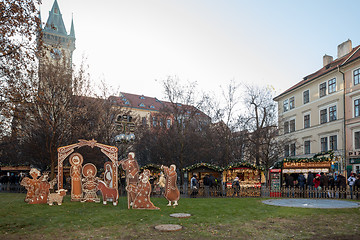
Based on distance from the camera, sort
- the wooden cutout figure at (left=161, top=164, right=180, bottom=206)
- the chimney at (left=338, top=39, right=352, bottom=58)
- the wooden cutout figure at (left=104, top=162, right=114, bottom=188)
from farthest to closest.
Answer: the chimney at (left=338, top=39, right=352, bottom=58)
the wooden cutout figure at (left=104, top=162, right=114, bottom=188)
the wooden cutout figure at (left=161, top=164, right=180, bottom=206)

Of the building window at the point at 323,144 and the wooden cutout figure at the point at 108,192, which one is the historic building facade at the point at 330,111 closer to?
the building window at the point at 323,144

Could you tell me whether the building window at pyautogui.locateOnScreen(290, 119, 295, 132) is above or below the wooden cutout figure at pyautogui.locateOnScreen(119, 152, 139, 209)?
above

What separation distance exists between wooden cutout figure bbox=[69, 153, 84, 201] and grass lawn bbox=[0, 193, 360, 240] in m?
4.69

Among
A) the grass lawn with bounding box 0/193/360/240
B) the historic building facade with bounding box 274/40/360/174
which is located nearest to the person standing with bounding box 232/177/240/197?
the grass lawn with bounding box 0/193/360/240

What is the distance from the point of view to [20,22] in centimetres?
1105

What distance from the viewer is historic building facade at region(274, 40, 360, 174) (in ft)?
112

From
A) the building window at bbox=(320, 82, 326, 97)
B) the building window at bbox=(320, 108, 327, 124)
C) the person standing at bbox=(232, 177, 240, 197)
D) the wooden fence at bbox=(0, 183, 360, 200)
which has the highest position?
the building window at bbox=(320, 82, 326, 97)

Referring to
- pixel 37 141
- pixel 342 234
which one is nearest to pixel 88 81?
pixel 37 141

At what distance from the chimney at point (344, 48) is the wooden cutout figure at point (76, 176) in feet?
121

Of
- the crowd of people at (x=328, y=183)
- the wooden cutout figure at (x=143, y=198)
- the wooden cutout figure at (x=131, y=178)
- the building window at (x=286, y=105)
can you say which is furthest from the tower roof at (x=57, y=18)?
the wooden cutout figure at (x=143, y=198)

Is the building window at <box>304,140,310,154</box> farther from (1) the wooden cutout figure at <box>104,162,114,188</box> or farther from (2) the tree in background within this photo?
(2) the tree in background

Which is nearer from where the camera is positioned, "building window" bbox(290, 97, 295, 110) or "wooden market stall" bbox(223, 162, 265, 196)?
"wooden market stall" bbox(223, 162, 265, 196)

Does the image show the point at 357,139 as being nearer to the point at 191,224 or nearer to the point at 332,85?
the point at 332,85

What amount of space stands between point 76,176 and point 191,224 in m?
10.7
